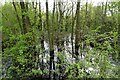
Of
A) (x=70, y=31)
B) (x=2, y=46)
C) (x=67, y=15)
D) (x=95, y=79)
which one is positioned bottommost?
(x=95, y=79)

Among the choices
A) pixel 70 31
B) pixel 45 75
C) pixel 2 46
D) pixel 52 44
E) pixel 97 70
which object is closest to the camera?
pixel 97 70

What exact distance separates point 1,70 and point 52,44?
669 mm

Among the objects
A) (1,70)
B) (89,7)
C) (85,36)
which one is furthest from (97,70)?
(89,7)

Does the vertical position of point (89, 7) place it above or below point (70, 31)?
above

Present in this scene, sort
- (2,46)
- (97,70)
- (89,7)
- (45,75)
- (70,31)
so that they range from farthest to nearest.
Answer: (89,7) → (70,31) → (45,75) → (2,46) → (97,70)

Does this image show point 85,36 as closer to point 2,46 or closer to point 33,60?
point 33,60

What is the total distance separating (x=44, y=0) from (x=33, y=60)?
684 millimetres

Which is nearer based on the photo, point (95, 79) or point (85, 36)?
point (95, 79)


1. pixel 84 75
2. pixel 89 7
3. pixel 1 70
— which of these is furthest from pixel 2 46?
pixel 89 7

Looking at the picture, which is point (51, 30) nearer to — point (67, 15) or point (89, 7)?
point (67, 15)

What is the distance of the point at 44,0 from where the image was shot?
2225 millimetres

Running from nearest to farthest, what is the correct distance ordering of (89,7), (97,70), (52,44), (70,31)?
1. (97,70)
2. (52,44)
3. (70,31)
4. (89,7)

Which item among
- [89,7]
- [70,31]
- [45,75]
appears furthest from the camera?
[89,7]

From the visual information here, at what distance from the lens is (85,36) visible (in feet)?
7.61
